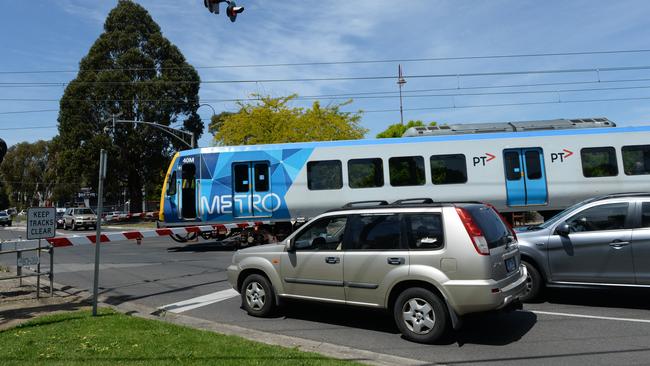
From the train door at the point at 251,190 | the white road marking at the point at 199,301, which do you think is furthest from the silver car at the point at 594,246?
the train door at the point at 251,190

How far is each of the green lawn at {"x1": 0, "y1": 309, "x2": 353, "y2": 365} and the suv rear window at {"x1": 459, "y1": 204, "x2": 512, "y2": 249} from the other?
2225mm

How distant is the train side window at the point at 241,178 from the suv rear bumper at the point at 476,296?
37.0 ft

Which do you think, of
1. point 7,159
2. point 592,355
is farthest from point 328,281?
point 7,159

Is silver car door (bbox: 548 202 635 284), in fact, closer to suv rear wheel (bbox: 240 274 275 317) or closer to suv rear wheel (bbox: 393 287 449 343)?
suv rear wheel (bbox: 393 287 449 343)

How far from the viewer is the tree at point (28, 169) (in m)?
84.6

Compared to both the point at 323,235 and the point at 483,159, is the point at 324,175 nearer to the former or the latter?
the point at 483,159

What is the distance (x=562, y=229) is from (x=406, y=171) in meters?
8.22

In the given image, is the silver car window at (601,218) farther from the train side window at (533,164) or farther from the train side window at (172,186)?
the train side window at (172,186)

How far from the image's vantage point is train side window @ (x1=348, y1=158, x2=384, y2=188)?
Result: 15414 millimetres

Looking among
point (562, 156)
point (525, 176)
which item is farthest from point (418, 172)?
point (562, 156)

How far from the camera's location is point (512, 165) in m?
14.8

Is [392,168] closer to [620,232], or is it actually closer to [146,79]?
[620,232]

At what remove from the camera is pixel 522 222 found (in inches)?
590

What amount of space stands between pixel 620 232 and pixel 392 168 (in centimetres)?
880
